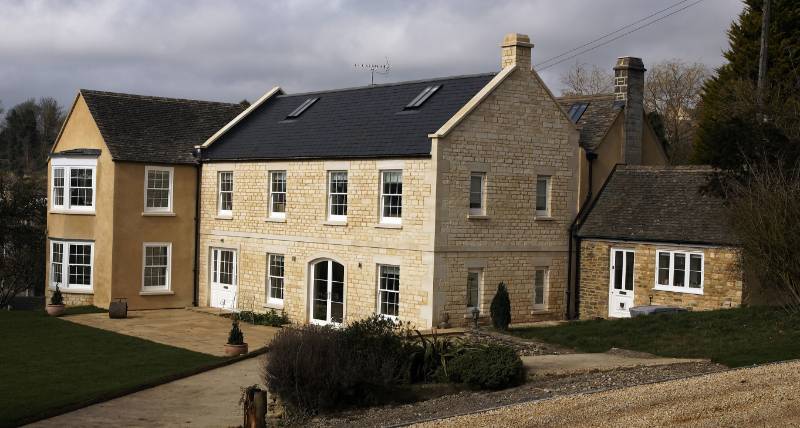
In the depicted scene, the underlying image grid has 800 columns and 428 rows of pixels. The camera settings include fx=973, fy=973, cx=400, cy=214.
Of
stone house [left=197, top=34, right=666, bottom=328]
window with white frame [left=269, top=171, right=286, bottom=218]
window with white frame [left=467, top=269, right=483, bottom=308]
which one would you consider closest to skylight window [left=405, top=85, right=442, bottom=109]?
stone house [left=197, top=34, right=666, bottom=328]

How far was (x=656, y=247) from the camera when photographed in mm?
29094

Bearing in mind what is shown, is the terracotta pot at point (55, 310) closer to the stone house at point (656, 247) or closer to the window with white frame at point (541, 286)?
the window with white frame at point (541, 286)

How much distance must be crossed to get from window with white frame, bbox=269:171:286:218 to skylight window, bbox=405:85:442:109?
526 cm

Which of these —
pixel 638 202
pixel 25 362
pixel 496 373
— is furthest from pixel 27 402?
pixel 638 202

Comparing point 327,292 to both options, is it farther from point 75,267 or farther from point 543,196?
point 75,267

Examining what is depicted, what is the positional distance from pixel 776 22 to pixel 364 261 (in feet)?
66.2

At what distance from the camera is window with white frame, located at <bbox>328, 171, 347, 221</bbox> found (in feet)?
101

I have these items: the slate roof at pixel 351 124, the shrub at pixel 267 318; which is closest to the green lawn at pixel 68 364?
the shrub at pixel 267 318

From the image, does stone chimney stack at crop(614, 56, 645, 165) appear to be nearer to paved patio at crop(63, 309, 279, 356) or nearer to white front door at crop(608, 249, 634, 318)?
white front door at crop(608, 249, 634, 318)

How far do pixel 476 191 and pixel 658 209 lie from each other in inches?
230

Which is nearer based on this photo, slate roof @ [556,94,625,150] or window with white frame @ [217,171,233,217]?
slate roof @ [556,94,625,150]

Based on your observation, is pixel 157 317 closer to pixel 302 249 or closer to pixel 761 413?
pixel 302 249

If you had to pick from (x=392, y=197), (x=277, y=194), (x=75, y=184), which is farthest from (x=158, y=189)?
(x=392, y=197)

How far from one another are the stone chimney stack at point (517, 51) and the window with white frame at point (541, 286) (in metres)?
6.38
